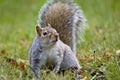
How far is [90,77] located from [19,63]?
1.02 meters

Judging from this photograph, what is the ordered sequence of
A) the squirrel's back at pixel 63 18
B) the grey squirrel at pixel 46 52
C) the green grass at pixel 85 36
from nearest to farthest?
1. the green grass at pixel 85 36
2. the grey squirrel at pixel 46 52
3. the squirrel's back at pixel 63 18

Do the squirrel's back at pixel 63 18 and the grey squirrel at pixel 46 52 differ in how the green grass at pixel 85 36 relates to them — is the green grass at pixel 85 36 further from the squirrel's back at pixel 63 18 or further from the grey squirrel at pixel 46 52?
the squirrel's back at pixel 63 18

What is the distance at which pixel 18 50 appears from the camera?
6.82 meters

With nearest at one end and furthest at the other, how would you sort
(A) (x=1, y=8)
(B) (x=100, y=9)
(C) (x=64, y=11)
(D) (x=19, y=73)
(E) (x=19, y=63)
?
(D) (x=19, y=73), (E) (x=19, y=63), (C) (x=64, y=11), (B) (x=100, y=9), (A) (x=1, y=8)

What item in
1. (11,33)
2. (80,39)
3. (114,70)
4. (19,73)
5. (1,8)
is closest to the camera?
(114,70)

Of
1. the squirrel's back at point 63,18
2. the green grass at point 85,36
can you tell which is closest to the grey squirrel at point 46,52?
the green grass at point 85,36

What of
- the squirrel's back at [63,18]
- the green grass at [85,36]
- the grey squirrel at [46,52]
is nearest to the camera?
the green grass at [85,36]

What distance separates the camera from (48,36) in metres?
5.22

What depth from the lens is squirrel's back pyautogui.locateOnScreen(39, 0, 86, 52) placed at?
6.08 metres

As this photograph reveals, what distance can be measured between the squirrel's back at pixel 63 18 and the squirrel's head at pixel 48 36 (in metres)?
0.73

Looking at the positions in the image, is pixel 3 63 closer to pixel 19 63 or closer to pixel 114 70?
pixel 19 63

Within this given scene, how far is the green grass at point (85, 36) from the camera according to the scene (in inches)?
199

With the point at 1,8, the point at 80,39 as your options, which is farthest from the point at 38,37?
the point at 1,8

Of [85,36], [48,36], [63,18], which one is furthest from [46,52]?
[85,36]
